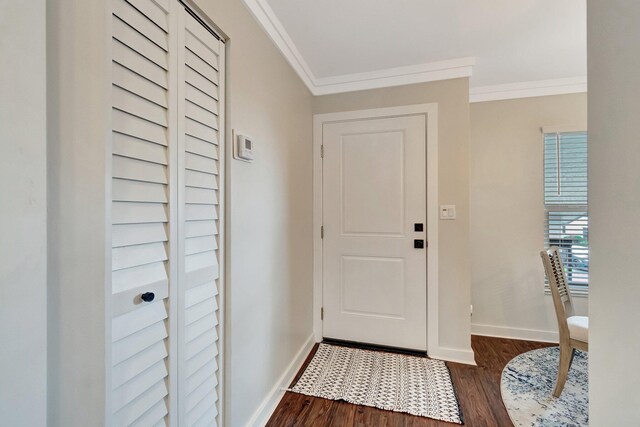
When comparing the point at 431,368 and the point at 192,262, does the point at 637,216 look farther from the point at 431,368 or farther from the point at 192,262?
the point at 431,368

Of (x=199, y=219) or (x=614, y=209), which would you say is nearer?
(x=614, y=209)

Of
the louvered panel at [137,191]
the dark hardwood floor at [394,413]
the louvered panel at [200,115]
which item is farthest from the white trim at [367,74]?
the dark hardwood floor at [394,413]

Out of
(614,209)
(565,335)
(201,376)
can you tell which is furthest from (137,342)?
(565,335)

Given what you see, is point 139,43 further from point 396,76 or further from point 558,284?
point 558,284

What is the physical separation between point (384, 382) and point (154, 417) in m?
1.52

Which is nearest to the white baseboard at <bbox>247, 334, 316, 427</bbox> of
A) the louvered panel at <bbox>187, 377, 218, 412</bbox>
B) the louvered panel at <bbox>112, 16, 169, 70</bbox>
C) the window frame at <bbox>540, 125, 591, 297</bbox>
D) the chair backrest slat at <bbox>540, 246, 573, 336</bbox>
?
the louvered panel at <bbox>187, 377, 218, 412</bbox>

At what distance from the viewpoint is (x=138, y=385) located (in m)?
0.87

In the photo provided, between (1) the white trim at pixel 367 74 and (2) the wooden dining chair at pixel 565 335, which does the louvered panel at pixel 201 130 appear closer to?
(1) the white trim at pixel 367 74

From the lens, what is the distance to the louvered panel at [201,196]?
1.09m

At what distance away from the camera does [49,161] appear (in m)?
0.63

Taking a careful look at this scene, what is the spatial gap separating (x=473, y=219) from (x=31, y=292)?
3047mm

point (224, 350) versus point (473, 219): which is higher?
point (473, 219)

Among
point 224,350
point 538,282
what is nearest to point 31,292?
point 224,350

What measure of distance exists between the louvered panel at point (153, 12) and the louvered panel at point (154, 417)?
4.22 feet
